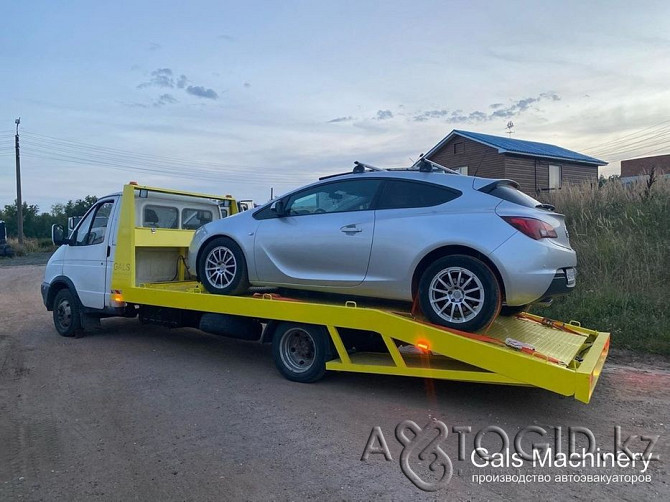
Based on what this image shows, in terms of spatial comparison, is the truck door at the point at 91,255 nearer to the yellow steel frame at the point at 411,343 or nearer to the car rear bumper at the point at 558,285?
the yellow steel frame at the point at 411,343

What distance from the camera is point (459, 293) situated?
518cm

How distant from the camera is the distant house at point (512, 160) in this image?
27.4 meters

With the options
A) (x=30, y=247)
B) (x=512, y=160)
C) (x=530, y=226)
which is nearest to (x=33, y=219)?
(x=30, y=247)

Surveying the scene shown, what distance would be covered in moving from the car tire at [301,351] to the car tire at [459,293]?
1248mm

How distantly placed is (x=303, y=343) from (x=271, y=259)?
1051 mm

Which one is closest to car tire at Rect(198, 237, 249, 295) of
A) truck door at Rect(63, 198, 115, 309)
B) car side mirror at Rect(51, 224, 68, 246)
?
truck door at Rect(63, 198, 115, 309)

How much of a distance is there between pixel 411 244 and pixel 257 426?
2261mm

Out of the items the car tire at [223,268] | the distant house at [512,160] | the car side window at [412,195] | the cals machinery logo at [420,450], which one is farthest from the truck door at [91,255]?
the distant house at [512,160]

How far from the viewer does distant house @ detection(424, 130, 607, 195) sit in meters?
27.4

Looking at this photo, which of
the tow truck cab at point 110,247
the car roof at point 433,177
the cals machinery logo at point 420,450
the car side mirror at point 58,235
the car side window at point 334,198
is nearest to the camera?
the cals machinery logo at point 420,450

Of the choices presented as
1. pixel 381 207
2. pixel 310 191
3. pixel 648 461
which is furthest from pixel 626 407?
pixel 310 191

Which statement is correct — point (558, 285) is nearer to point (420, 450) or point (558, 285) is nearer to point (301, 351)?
point (420, 450)

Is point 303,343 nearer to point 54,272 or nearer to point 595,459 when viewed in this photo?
point 595,459

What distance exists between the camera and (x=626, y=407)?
527 cm
